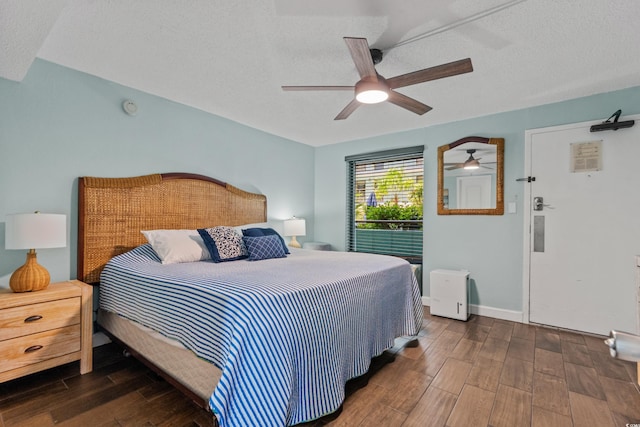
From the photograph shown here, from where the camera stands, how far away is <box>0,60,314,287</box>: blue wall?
7.76 ft

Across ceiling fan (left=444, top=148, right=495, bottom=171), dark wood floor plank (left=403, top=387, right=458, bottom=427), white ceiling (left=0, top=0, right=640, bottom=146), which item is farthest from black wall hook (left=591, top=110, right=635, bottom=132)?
dark wood floor plank (left=403, top=387, right=458, bottom=427)

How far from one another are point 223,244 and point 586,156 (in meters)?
3.74

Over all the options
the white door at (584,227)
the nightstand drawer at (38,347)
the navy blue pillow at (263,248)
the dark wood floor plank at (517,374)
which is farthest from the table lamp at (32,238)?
the white door at (584,227)

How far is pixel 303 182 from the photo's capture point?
5.12m

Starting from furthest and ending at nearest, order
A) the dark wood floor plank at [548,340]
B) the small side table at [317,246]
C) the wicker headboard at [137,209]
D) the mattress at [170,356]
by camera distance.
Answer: the small side table at [317,246]
the dark wood floor plank at [548,340]
the wicker headboard at [137,209]
the mattress at [170,356]

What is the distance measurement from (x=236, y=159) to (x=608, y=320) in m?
4.38

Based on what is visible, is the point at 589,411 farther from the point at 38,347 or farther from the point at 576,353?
the point at 38,347

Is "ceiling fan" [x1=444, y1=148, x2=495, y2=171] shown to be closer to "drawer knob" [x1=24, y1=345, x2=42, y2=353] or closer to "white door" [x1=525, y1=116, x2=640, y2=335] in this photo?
"white door" [x1=525, y1=116, x2=640, y2=335]

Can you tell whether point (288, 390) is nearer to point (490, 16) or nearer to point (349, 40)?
point (349, 40)

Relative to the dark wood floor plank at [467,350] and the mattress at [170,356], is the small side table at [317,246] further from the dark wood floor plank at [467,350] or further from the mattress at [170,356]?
the mattress at [170,356]

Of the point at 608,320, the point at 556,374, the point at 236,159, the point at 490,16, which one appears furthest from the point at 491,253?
the point at 236,159

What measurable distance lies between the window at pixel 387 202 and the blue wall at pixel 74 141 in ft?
6.96

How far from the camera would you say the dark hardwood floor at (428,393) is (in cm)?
174

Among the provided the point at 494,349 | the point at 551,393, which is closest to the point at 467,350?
the point at 494,349
